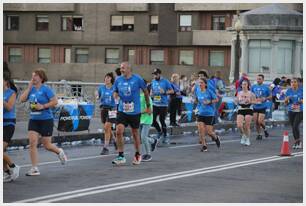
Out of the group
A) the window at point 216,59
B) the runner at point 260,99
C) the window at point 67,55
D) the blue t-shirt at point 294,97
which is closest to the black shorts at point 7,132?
the blue t-shirt at point 294,97

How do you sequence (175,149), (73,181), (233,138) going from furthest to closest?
(233,138) → (175,149) → (73,181)

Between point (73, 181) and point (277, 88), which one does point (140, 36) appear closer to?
point (277, 88)

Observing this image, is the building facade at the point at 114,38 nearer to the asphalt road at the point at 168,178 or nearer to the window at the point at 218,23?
the window at the point at 218,23

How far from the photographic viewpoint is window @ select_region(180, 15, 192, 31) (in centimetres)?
5847

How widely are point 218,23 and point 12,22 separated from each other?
14326mm

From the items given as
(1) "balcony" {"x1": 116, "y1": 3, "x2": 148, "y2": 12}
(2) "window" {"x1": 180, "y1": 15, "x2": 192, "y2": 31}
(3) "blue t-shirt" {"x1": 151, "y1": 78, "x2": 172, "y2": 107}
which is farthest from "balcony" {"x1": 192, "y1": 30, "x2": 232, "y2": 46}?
(3) "blue t-shirt" {"x1": 151, "y1": 78, "x2": 172, "y2": 107}

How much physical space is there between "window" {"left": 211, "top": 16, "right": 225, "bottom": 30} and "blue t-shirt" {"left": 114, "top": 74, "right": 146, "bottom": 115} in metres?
42.6

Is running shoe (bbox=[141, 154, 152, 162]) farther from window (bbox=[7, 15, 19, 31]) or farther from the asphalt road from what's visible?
window (bbox=[7, 15, 19, 31])

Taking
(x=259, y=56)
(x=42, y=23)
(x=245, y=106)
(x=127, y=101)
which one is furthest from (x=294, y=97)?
(x=42, y=23)

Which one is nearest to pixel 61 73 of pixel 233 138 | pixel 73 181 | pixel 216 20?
pixel 216 20

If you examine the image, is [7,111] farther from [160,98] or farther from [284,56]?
[284,56]

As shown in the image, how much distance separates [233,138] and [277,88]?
25.8 feet

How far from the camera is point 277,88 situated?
101 ft

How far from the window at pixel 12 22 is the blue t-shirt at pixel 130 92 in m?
47.1
